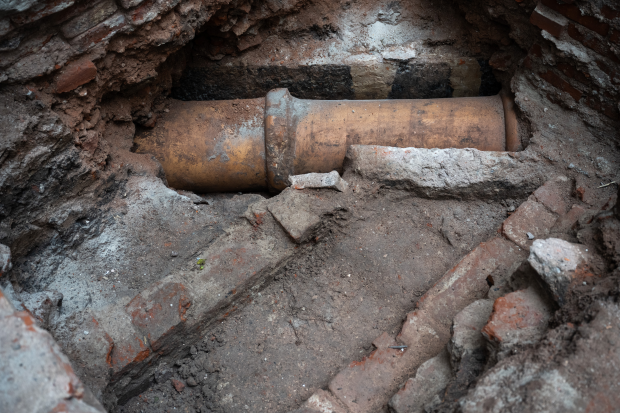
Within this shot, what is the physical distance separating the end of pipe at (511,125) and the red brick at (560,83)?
0.26 m

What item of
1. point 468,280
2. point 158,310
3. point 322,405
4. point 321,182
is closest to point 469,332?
point 468,280

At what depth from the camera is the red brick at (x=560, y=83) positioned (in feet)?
8.41

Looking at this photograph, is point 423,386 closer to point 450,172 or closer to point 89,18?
point 450,172

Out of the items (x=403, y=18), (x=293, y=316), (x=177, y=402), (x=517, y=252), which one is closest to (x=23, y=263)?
(x=177, y=402)

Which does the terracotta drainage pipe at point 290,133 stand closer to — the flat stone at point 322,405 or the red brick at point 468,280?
the red brick at point 468,280

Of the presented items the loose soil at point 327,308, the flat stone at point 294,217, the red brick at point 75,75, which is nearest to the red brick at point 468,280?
the loose soil at point 327,308

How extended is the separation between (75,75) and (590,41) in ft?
9.90

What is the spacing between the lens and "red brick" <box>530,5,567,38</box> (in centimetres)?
251

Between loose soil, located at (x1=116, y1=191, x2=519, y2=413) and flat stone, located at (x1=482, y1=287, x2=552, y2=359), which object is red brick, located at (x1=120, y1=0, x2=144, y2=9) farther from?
flat stone, located at (x1=482, y1=287, x2=552, y2=359)

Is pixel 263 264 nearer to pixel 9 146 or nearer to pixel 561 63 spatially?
pixel 9 146

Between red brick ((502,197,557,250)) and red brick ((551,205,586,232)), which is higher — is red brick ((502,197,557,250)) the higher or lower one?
the lower one

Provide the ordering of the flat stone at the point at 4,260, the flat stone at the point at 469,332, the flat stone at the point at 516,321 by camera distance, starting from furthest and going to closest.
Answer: the flat stone at the point at 4,260 → the flat stone at the point at 469,332 → the flat stone at the point at 516,321

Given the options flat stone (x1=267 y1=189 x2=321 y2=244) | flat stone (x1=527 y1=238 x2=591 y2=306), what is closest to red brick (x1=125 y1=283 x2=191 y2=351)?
flat stone (x1=267 y1=189 x2=321 y2=244)

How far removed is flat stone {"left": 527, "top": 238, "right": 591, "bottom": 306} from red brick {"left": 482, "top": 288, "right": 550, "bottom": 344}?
0.08 meters
